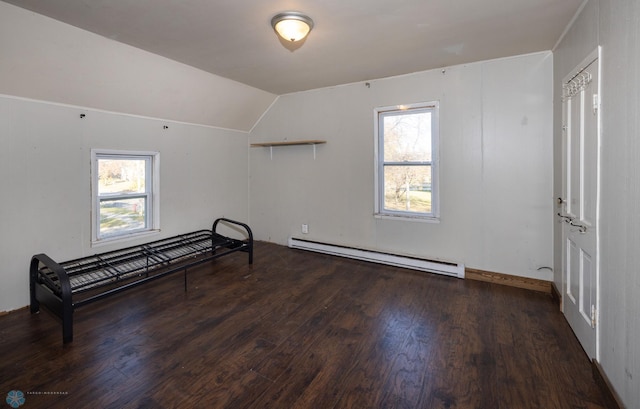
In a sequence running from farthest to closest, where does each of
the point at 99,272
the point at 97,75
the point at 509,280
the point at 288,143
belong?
the point at 288,143
the point at 509,280
the point at 99,272
the point at 97,75

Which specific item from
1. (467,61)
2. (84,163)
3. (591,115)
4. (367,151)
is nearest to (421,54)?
(467,61)

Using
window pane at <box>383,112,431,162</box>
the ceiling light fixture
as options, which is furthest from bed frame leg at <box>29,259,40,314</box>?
window pane at <box>383,112,431,162</box>

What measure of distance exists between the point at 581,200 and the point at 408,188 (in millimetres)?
2027

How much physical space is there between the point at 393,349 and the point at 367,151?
2733 millimetres

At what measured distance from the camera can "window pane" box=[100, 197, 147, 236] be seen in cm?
368

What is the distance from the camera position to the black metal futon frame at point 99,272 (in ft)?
8.07

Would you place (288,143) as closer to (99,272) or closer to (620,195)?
(99,272)

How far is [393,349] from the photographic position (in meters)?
2.30

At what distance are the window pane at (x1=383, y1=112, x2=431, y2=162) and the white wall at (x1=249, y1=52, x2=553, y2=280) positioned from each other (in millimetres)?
189

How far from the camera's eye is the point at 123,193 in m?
3.85

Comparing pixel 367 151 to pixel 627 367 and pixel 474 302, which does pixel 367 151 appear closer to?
pixel 474 302

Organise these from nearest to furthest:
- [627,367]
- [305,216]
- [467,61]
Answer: [627,367] < [467,61] < [305,216]

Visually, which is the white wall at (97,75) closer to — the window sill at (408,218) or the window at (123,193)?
the window at (123,193)

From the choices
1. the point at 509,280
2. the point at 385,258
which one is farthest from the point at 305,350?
the point at 509,280
